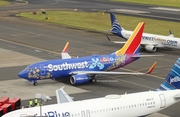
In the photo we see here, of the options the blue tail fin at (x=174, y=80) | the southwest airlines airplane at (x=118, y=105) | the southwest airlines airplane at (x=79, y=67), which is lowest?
the southwest airlines airplane at (x=118, y=105)

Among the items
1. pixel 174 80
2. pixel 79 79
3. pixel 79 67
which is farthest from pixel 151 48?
pixel 174 80

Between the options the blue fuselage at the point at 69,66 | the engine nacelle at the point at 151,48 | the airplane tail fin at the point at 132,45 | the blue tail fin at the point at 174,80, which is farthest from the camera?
the engine nacelle at the point at 151,48

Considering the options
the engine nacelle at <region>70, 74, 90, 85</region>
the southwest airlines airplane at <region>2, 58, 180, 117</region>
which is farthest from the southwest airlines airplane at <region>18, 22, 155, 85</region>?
the southwest airlines airplane at <region>2, 58, 180, 117</region>

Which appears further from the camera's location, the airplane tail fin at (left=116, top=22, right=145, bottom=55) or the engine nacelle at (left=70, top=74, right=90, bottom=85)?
the airplane tail fin at (left=116, top=22, right=145, bottom=55)

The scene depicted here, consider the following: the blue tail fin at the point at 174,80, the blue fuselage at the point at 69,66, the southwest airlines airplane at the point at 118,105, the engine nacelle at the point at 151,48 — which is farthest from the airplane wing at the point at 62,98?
the engine nacelle at the point at 151,48

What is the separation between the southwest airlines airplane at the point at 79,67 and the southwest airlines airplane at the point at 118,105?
12226 millimetres

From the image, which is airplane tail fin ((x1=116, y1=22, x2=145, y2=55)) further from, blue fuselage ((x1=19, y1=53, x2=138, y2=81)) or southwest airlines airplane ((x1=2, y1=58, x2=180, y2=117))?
southwest airlines airplane ((x1=2, y1=58, x2=180, y2=117))

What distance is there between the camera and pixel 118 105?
129 ft

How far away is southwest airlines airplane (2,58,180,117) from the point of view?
119 ft

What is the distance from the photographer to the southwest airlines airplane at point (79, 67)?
5631 cm

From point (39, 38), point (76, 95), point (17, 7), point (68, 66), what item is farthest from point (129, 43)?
point (17, 7)

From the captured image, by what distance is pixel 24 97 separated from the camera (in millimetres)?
51406

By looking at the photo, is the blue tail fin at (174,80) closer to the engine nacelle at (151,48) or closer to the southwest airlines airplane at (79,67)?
the southwest airlines airplane at (79,67)

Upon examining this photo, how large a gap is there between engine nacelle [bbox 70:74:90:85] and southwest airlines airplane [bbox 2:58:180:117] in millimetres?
13086
